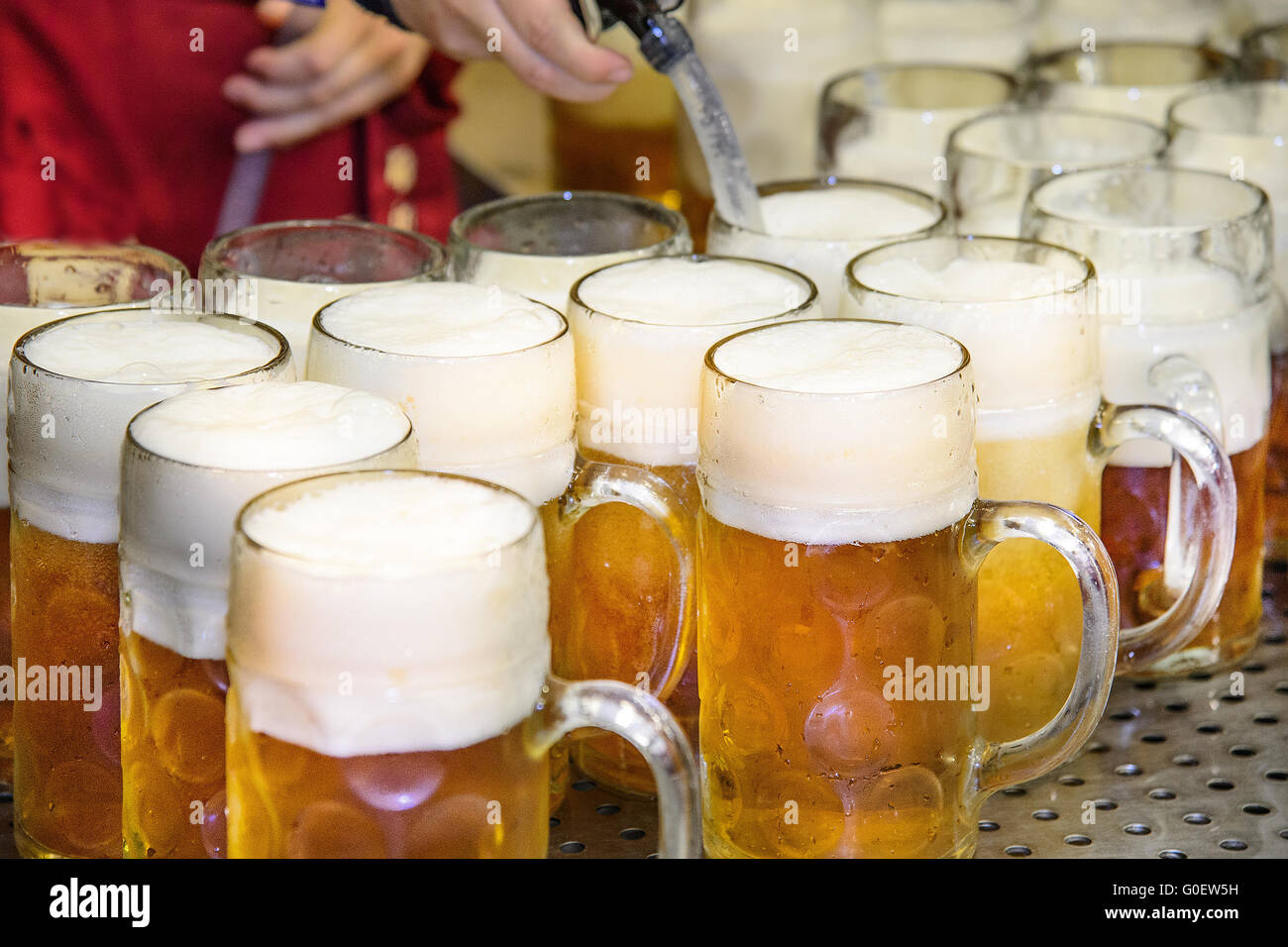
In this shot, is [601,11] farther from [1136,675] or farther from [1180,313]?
[1136,675]

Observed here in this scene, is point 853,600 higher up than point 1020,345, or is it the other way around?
point 1020,345

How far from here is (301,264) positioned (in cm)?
120

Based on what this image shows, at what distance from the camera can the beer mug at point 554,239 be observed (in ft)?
3.91

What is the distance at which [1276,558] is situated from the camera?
1393 mm

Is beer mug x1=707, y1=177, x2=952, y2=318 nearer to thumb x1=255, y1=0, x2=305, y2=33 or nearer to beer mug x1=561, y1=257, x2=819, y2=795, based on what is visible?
beer mug x1=561, y1=257, x2=819, y2=795

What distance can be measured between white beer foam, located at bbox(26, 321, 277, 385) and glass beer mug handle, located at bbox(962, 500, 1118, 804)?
399 mm

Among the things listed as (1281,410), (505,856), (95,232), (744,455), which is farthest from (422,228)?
Result: (505,856)

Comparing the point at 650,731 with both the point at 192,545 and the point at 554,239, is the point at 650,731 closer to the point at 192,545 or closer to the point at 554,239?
the point at 192,545

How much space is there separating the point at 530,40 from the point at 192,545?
752 millimetres

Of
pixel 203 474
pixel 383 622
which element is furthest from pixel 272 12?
pixel 383 622

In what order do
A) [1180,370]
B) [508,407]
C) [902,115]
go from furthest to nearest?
[902,115] < [1180,370] < [508,407]

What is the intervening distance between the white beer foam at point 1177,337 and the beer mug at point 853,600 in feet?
0.99

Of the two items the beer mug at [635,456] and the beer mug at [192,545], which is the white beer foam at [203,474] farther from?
the beer mug at [635,456]

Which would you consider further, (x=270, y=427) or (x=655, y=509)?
(x=655, y=509)
